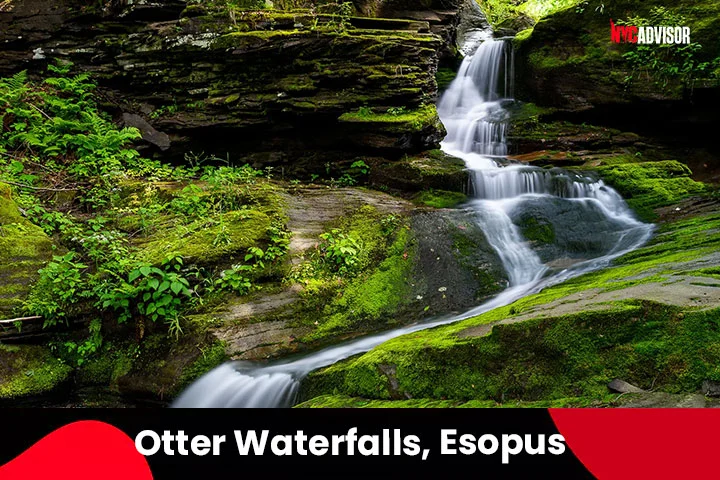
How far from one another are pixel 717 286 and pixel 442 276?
3.39m

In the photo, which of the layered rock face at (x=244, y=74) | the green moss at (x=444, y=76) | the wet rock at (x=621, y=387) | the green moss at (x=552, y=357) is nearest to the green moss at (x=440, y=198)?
the layered rock face at (x=244, y=74)

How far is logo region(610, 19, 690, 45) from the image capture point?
10.4 meters

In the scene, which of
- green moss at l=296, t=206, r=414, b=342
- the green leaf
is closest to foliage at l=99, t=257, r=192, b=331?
the green leaf

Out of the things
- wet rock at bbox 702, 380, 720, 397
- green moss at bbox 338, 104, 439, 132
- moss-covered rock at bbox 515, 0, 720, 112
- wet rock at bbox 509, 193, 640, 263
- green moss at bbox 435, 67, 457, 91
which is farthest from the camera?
green moss at bbox 435, 67, 457, 91

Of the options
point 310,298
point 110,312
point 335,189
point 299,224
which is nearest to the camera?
point 110,312

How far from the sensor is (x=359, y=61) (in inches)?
371

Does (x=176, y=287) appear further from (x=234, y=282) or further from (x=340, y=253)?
(x=340, y=253)

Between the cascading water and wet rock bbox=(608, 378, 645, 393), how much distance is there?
2.74 m

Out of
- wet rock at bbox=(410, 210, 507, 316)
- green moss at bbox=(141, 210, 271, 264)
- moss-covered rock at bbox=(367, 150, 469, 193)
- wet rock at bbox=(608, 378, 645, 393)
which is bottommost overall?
wet rock at bbox=(410, 210, 507, 316)

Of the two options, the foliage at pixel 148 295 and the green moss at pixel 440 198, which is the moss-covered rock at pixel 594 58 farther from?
the foliage at pixel 148 295

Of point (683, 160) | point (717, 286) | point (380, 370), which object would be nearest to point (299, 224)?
point (380, 370)

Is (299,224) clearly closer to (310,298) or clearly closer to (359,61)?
(310,298)

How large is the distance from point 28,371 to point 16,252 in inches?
63.0

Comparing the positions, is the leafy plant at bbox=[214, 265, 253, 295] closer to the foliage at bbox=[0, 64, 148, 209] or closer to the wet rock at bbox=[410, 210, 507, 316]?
the wet rock at bbox=[410, 210, 507, 316]
